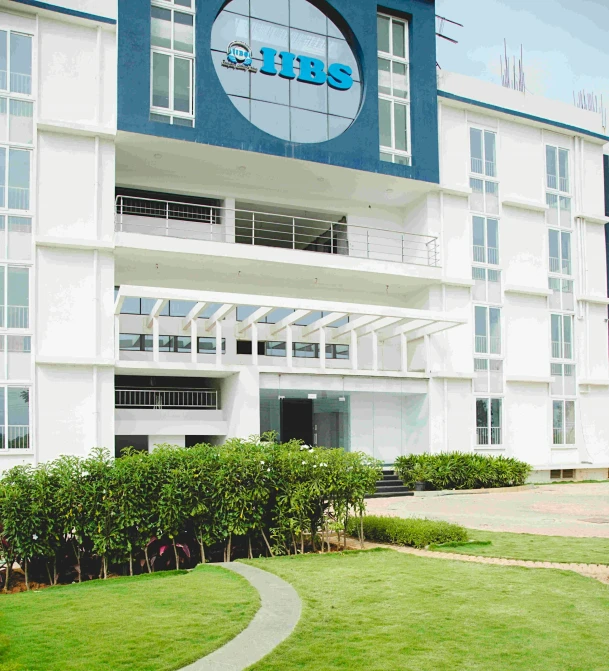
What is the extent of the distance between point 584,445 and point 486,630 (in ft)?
79.5

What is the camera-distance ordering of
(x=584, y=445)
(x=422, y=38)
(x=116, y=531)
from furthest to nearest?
(x=584, y=445) → (x=422, y=38) → (x=116, y=531)

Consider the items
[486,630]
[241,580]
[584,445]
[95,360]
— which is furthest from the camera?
[584,445]

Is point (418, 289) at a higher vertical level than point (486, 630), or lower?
higher

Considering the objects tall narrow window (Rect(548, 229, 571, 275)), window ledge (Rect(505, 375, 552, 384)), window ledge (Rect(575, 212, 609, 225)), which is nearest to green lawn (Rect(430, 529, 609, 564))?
window ledge (Rect(505, 375, 552, 384))

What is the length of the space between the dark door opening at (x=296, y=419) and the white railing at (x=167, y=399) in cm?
237

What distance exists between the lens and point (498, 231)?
91.2 ft

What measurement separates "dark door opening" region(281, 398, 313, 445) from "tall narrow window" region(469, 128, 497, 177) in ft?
36.4

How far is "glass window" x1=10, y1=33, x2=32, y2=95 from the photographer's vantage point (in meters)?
20.7

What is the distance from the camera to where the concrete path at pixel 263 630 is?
6.00 meters

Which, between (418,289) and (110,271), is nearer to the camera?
(110,271)

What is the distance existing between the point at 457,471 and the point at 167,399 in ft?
31.0

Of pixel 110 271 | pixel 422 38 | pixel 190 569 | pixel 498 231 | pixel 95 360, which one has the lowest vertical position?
pixel 190 569

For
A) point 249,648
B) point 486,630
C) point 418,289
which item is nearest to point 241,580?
point 249,648

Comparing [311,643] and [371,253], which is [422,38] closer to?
[371,253]
